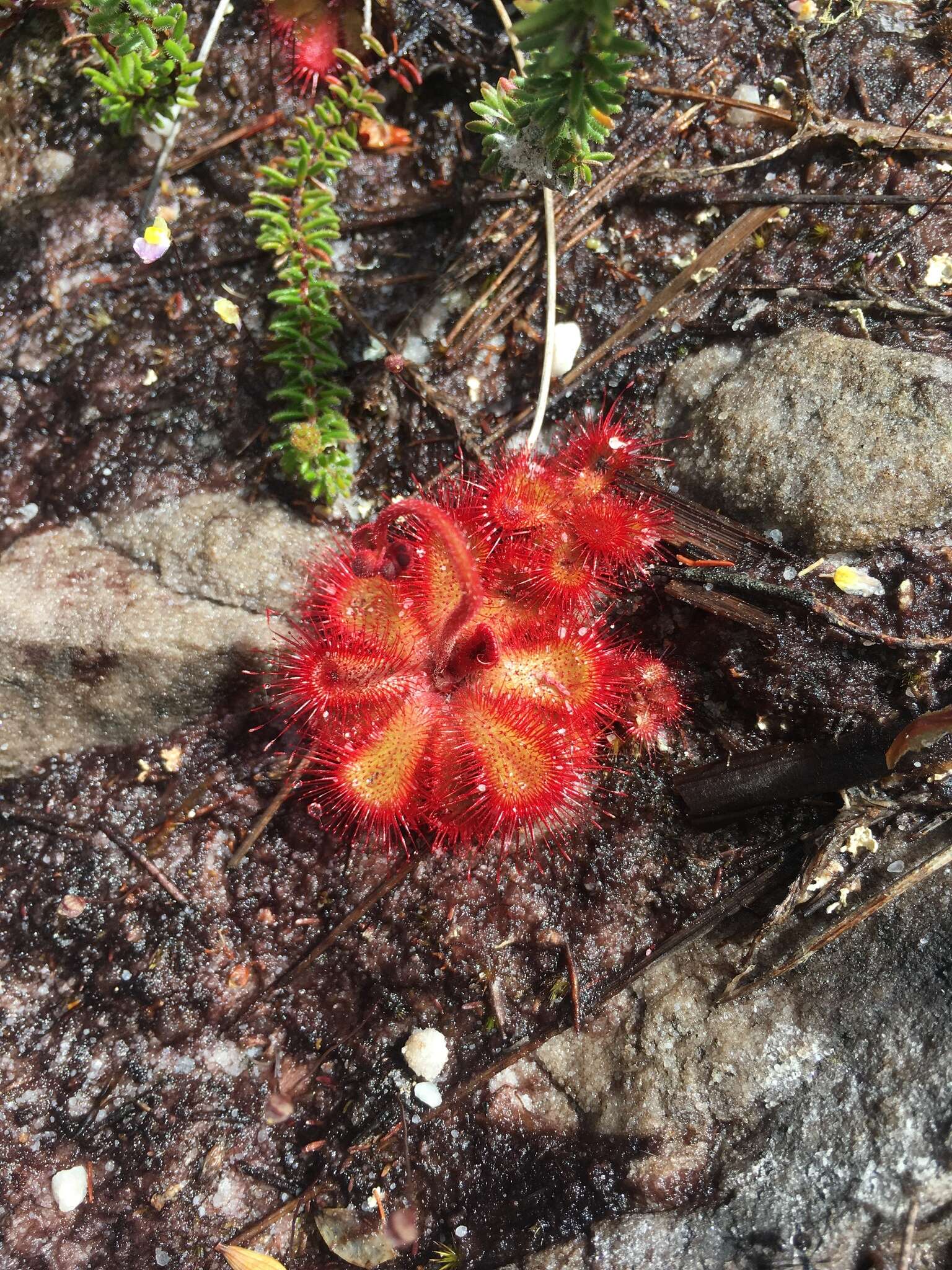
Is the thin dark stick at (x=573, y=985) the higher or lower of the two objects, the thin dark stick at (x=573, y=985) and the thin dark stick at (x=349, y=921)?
the higher

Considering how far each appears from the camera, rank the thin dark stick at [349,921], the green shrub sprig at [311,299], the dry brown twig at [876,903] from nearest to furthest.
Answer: the dry brown twig at [876,903], the thin dark stick at [349,921], the green shrub sprig at [311,299]

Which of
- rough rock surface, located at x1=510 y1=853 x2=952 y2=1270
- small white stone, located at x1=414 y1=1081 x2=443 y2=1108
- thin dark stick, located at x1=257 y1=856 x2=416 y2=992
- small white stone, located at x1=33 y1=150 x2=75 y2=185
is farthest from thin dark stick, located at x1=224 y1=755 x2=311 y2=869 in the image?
small white stone, located at x1=33 y1=150 x2=75 y2=185

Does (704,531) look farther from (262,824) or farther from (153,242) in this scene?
(153,242)

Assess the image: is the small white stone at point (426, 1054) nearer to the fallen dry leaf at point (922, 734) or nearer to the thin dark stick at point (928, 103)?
the fallen dry leaf at point (922, 734)

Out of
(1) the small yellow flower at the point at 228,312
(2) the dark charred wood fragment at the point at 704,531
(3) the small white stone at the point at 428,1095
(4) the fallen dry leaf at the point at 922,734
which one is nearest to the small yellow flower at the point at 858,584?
(2) the dark charred wood fragment at the point at 704,531

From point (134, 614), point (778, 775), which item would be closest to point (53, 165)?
point (134, 614)

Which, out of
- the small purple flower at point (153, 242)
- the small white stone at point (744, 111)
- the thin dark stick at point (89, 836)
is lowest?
the thin dark stick at point (89, 836)

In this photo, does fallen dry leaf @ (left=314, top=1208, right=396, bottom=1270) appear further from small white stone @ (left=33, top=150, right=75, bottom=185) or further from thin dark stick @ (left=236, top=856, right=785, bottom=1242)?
small white stone @ (left=33, top=150, right=75, bottom=185)
